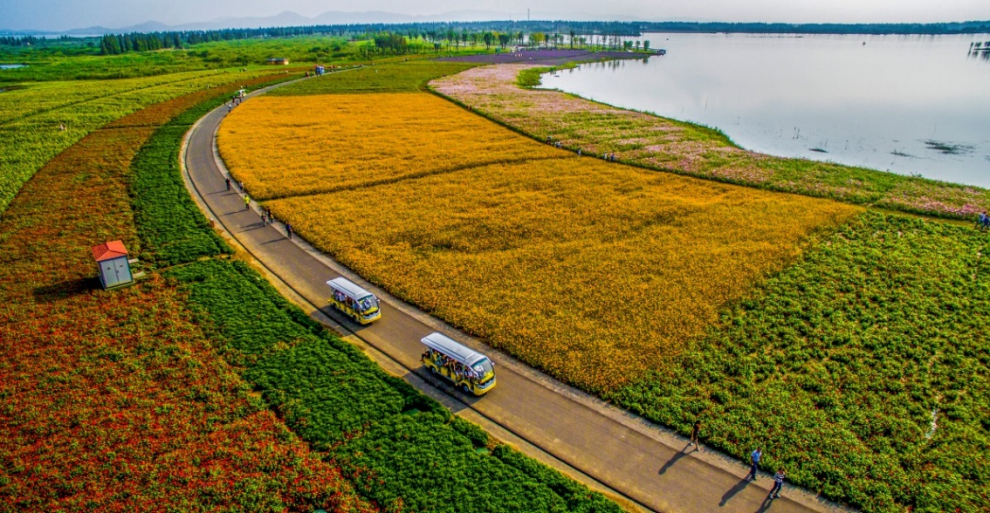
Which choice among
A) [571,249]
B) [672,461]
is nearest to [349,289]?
Result: [571,249]

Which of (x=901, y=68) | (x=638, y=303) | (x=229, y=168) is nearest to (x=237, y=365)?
(x=638, y=303)

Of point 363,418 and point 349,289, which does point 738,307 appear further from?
point 349,289

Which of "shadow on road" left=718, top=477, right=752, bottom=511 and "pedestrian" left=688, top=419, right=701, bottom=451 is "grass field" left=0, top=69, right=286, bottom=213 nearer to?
"pedestrian" left=688, top=419, right=701, bottom=451

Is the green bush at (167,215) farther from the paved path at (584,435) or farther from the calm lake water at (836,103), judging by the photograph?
the calm lake water at (836,103)

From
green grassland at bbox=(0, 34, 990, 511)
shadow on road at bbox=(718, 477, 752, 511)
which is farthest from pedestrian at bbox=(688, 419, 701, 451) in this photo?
shadow on road at bbox=(718, 477, 752, 511)

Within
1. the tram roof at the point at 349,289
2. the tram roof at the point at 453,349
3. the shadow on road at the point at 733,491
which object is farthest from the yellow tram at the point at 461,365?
the shadow on road at the point at 733,491
